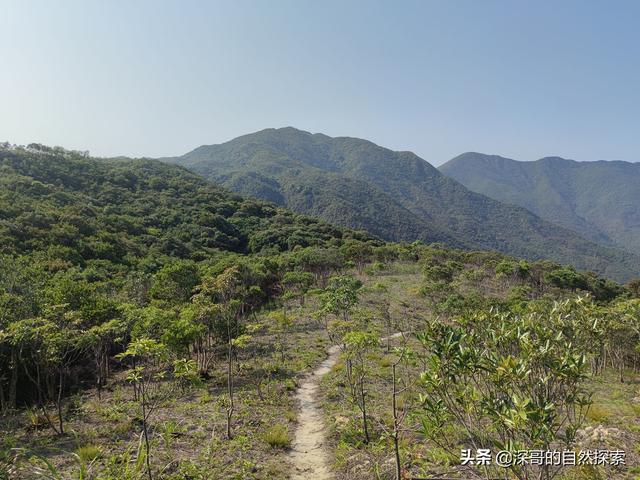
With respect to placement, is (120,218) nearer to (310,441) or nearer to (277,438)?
(277,438)

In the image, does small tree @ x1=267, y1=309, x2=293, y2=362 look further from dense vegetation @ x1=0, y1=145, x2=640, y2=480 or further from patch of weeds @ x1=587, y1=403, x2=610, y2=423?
patch of weeds @ x1=587, y1=403, x2=610, y2=423

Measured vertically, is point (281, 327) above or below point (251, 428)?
above

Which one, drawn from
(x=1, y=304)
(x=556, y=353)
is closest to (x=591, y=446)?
(x=556, y=353)

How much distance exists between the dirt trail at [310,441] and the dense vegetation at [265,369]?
1.32 ft

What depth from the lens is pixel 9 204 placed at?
5506 centimetres

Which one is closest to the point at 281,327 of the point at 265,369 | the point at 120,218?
the point at 265,369

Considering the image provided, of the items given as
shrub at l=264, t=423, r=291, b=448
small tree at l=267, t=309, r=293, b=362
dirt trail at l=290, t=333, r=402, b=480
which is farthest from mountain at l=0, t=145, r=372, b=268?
shrub at l=264, t=423, r=291, b=448

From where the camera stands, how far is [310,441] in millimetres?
12094

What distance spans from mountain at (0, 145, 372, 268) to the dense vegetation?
1946 mm

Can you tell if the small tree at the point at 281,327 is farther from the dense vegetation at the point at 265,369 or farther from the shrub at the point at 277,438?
the shrub at the point at 277,438

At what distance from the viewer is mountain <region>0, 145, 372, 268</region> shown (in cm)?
5053

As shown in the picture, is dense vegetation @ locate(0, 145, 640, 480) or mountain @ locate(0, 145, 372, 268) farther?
mountain @ locate(0, 145, 372, 268)

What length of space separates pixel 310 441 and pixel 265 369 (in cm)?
760

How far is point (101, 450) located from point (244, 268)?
24841mm
